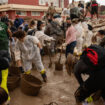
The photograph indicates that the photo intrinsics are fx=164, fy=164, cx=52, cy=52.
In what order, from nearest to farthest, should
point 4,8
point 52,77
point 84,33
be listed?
point 52,77
point 84,33
point 4,8

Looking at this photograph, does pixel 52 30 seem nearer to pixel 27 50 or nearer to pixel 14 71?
pixel 14 71

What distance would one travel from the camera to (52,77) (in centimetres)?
579

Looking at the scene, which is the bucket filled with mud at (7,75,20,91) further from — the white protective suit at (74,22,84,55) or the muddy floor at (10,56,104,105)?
the white protective suit at (74,22,84,55)

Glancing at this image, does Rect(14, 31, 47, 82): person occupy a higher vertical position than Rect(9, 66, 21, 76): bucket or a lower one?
higher

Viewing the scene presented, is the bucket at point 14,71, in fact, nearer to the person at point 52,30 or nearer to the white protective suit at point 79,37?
the white protective suit at point 79,37

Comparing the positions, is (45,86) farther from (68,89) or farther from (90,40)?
(90,40)

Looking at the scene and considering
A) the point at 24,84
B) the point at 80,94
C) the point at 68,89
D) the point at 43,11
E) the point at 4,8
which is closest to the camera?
the point at 80,94

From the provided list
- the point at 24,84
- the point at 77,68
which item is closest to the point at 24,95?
the point at 24,84


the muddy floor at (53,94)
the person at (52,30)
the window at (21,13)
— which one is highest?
the window at (21,13)

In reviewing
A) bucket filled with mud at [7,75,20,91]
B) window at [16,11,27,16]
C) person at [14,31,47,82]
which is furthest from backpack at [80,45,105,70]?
window at [16,11,27,16]

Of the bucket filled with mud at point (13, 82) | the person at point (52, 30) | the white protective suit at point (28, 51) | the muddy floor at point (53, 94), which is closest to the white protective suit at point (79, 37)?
the person at point (52, 30)

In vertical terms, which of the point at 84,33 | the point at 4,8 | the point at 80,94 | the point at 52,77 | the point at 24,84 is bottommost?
the point at 52,77

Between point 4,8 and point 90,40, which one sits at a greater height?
point 4,8

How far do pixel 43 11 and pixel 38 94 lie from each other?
A: 17350 mm
